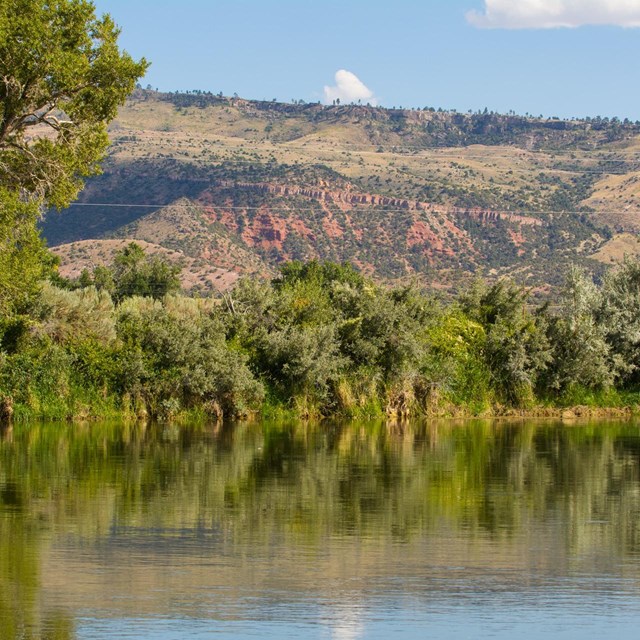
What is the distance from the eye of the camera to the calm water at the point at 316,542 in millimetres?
12062

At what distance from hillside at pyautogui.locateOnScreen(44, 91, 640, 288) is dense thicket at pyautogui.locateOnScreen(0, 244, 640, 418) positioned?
61722 millimetres

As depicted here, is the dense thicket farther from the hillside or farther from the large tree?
the hillside

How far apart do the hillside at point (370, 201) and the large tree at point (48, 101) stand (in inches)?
2922

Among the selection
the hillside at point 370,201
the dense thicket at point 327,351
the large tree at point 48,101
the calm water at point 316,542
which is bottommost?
the calm water at point 316,542

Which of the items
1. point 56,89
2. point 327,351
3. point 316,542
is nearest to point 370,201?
point 327,351

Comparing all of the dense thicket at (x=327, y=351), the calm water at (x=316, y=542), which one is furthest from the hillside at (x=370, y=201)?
the calm water at (x=316, y=542)

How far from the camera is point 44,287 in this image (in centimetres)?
3684

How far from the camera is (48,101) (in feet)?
96.6

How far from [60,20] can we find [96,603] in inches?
773

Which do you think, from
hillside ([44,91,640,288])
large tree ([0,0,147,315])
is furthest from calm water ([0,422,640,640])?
hillside ([44,91,640,288])

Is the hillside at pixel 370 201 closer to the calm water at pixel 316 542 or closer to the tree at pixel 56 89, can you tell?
the tree at pixel 56 89

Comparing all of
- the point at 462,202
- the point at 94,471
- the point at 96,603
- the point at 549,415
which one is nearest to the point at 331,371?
the point at 549,415

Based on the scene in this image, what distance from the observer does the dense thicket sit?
35094 mm

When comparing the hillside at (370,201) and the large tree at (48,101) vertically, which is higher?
the hillside at (370,201)
